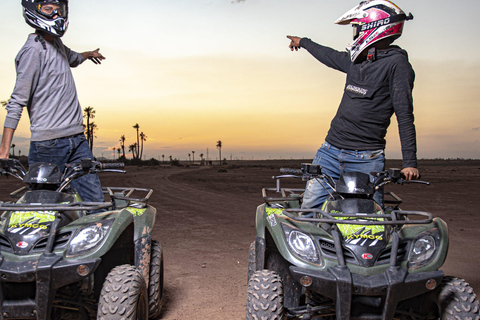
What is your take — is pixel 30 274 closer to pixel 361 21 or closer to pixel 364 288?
pixel 364 288

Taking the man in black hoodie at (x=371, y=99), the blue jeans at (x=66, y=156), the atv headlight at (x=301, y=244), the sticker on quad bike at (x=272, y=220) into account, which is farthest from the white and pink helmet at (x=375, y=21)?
the blue jeans at (x=66, y=156)

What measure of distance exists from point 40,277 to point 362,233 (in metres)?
2.26

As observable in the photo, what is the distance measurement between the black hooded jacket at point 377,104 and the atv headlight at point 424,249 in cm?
70

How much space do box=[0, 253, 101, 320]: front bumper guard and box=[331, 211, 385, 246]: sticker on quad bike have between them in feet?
5.98

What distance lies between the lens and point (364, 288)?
289 centimetres

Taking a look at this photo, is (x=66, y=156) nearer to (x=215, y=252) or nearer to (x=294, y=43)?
(x=294, y=43)

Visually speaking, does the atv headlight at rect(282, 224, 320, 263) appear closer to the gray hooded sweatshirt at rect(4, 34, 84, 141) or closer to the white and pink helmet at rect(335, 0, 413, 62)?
the white and pink helmet at rect(335, 0, 413, 62)

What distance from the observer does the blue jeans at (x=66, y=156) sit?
4.17 m

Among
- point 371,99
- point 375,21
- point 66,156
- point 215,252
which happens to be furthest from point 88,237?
point 215,252

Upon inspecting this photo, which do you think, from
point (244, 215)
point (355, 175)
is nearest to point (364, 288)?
point (355, 175)

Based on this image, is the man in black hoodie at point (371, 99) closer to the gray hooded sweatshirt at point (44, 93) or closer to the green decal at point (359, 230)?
the green decal at point (359, 230)

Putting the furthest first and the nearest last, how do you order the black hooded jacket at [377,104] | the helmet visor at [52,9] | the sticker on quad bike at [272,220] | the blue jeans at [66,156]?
the blue jeans at [66,156] < the helmet visor at [52,9] < the black hooded jacket at [377,104] < the sticker on quad bike at [272,220]

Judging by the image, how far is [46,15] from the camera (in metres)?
4.10

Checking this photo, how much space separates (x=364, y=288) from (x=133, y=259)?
82.6 inches
